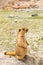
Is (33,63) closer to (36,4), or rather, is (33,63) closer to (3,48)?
(3,48)

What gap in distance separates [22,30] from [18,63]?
3.39 ft

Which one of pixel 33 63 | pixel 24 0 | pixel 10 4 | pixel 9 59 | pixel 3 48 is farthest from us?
pixel 24 0

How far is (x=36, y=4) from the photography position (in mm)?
33719

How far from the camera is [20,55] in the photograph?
7.61 m

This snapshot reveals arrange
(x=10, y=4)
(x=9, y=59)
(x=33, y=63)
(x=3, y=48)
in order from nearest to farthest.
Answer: (x=33, y=63) < (x=9, y=59) < (x=3, y=48) < (x=10, y=4)

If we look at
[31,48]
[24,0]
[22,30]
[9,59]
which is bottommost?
[24,0]

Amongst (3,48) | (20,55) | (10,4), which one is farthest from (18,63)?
(10,4)

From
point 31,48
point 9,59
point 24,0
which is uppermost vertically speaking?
point 9,59

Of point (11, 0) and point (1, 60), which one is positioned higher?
point (1, 60)

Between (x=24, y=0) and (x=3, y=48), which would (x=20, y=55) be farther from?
(x=24, y=0)

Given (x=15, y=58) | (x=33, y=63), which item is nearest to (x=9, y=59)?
(x=15, y=58)

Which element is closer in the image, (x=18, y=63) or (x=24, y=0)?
(x=18, y=63)

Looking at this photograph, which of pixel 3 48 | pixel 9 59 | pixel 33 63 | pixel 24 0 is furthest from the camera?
pixel 24 0

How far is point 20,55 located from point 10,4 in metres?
26.0
